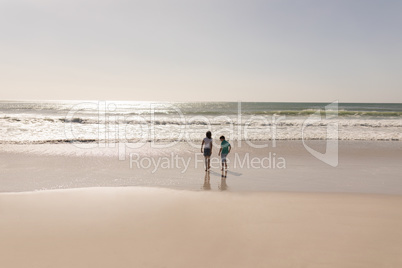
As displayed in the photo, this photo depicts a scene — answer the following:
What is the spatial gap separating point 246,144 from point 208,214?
10.8 metres

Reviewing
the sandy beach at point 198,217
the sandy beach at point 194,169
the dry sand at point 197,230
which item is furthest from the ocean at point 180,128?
the dry sand at point 197,230

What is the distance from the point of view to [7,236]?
469 cm

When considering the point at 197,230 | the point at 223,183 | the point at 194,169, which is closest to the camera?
the point at 197,230

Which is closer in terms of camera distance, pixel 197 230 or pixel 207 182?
pixel 197 230

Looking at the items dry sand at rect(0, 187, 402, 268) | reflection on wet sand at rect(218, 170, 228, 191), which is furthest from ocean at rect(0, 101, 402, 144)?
dry sand at rect(0, 187, 402, 268)

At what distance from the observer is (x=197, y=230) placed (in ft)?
16.3

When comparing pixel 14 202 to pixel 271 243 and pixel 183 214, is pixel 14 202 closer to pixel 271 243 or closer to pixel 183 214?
pixel 183 214

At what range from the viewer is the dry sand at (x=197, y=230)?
161 inches

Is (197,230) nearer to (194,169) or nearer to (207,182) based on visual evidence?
(207,182)

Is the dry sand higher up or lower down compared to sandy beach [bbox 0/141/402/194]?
lower down

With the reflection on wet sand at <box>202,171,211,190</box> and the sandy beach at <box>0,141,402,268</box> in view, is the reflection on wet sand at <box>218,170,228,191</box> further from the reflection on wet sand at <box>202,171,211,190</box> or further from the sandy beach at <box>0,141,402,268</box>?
the reflection on wet sand at <box>202,171,211,190</box>

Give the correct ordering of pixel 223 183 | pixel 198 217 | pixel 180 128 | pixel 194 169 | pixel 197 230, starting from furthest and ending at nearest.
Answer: pixel 180 128, pixel 194 169, pixel 223 183, pixel 198 217, pixel 197 230

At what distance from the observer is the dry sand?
409 cm

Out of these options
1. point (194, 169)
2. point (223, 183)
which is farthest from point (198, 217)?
point (194, 169)
